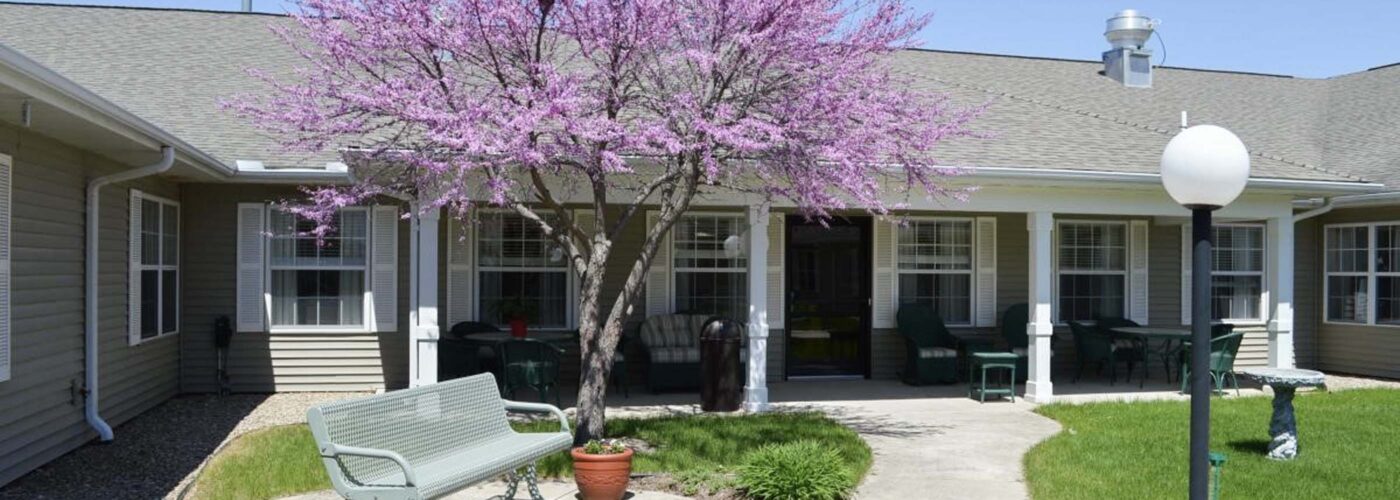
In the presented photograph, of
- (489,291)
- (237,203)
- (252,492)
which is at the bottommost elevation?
(252,492)

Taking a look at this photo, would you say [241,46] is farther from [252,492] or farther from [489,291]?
[252,492]

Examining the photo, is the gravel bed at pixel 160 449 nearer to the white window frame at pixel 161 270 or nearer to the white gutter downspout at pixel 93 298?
the white gutter downspout at pixel 93 298

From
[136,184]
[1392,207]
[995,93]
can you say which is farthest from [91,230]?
[1392,207]

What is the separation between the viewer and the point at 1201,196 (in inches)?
185

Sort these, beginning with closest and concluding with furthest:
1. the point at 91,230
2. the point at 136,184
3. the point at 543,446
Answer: the point at 543,446, the point at 91,230, the point at 136,184

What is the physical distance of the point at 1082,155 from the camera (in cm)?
1180

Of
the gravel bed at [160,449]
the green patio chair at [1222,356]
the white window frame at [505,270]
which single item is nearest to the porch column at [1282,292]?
the green patio chair at [1222,356]

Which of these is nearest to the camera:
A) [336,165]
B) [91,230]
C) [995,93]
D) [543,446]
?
[543,446]

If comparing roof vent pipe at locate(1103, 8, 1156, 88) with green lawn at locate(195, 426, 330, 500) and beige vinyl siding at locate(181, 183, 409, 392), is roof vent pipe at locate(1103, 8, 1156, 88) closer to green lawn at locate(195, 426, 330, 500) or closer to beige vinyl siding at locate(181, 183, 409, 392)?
Answer: beige vinyl siding at locate(181, 183, 409, 392)

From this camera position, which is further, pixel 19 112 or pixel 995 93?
pixel 995 93

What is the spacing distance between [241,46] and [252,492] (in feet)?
28.8

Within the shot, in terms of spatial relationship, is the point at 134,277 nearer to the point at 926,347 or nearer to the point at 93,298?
the point at 93,298

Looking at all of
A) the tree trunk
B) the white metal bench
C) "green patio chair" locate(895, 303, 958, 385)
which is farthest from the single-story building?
the white metal bench

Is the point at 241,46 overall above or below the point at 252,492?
above
